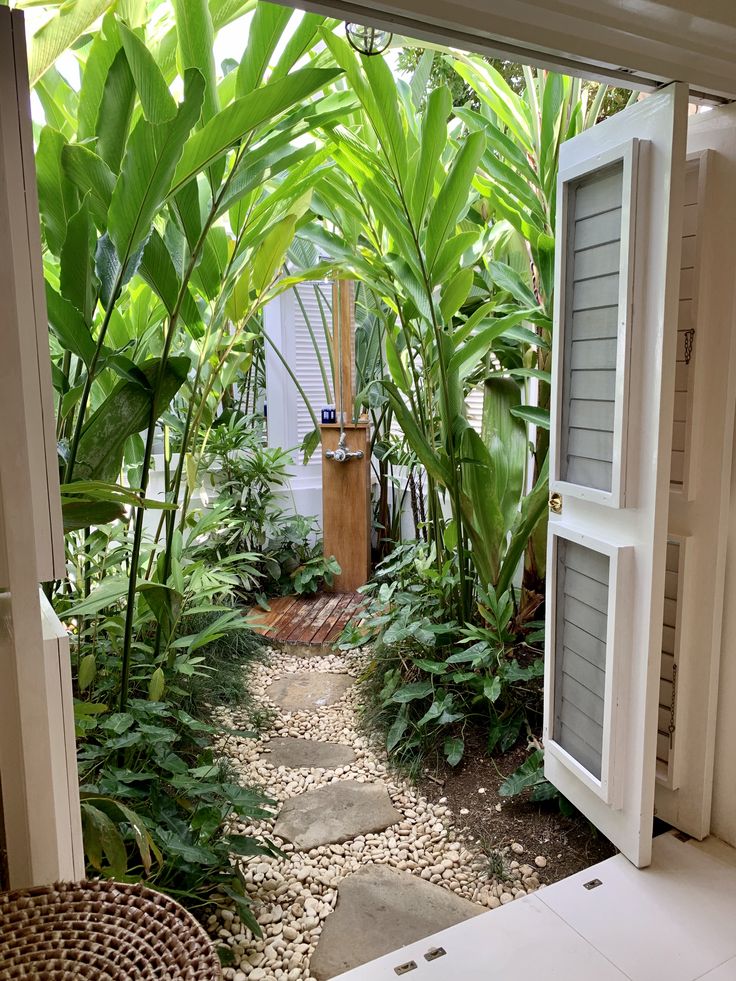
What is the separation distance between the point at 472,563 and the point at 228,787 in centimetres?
124

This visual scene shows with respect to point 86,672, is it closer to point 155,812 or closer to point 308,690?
point 155,812

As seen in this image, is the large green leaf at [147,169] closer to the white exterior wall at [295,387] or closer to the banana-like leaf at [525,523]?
the banana-like leaf at [525,523]

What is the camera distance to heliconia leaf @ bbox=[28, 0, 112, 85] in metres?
1.44

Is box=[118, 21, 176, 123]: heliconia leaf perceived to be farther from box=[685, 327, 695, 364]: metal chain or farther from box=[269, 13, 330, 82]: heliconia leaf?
box=[685, 327, 695, 364]: metal chain

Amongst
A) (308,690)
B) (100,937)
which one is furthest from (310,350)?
(100,937)

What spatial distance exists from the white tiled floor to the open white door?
0.10 meters

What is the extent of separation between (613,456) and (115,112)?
50.8 inches

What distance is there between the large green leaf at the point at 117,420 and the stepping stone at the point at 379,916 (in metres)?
1.20

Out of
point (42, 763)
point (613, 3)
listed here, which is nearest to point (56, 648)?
point (42, 763)

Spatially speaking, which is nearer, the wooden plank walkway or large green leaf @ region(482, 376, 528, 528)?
large green leaf @ region(482, 376, 528, 528)

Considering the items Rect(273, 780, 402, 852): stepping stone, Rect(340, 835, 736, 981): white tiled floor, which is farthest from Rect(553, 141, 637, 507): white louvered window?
Rect(273, 780, 402, 852): stepping stone

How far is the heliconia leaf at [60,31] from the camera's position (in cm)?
144

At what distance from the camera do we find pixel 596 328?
1.84 meters

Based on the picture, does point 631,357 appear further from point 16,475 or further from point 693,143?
point 16,475
